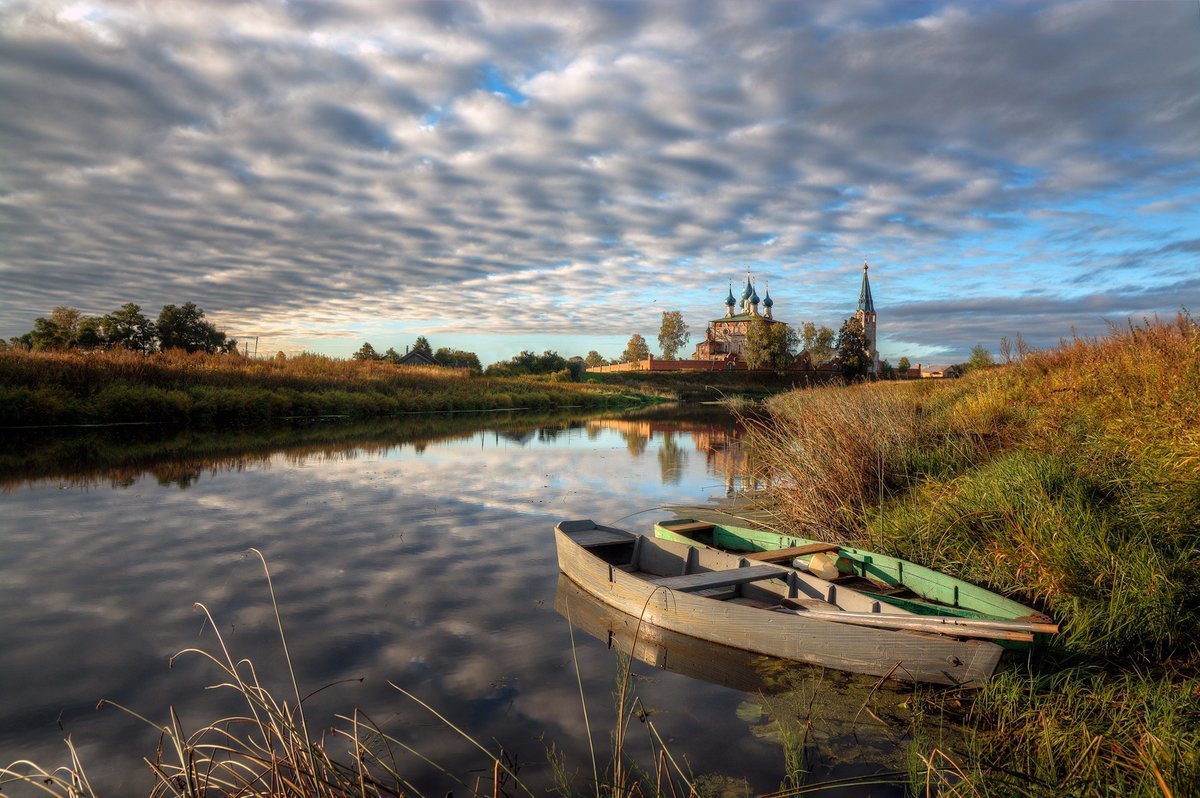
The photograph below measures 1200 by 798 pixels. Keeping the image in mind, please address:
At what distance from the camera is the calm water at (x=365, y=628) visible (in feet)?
15.1

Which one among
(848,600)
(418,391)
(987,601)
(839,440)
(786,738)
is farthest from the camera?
(418,391)

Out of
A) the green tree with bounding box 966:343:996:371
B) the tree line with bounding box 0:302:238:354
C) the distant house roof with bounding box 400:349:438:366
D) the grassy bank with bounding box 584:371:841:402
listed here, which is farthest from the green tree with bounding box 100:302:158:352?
the green tree with bounding box 966:343:996:371

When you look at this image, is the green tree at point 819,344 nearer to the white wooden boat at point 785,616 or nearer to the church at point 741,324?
the church at point 741,324

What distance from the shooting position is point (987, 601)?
5.44 meters

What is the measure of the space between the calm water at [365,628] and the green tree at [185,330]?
187ft

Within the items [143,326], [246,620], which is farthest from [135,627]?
[143,326]

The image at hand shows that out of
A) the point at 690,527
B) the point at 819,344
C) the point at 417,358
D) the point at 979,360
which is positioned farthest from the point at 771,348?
the point at 690,527

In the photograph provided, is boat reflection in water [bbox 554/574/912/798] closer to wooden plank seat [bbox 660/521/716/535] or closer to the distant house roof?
wooden plank seat [bbox 660/521/716/535]

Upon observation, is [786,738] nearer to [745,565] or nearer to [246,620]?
[745,565]

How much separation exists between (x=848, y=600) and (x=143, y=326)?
71.4 m

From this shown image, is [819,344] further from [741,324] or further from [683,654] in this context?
[683,654]

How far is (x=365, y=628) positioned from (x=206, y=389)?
25.5 m

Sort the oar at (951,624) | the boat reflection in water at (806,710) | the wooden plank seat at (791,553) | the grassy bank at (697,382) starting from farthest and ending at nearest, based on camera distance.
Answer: the grassy bank at (697,382) < the wooden plank seat at (791,553) < the oar at (951,624) < the boat reflection in water at (806,710)

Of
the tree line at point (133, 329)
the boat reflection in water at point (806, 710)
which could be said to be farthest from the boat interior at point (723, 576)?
the tree line at point (133, 329)
